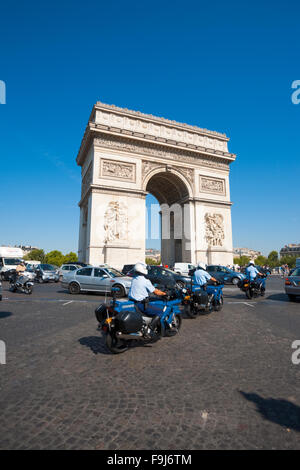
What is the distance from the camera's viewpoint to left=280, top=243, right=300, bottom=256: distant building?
4791 inches

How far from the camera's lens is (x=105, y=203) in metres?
22.0

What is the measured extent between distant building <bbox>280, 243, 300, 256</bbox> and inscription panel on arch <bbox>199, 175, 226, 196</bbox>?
111916 millimetres

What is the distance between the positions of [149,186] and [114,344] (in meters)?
27.6

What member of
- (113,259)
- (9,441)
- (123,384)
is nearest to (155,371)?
(123,384)

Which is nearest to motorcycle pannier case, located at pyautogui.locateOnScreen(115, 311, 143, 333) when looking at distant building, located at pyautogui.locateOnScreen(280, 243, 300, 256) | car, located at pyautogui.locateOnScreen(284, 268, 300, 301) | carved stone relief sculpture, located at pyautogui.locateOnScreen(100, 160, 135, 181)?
car, located at pyautogui.locateOnScreen(284, 268, 300, 301)

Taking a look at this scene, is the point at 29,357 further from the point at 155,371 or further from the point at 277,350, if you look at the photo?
the point at 277,350

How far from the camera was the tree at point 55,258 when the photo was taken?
79250 millimetres

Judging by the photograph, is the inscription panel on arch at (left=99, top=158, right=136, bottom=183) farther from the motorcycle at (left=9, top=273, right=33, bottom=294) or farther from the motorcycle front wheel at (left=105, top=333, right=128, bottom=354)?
the motorcycle front wheel at (left=105, top=333, right=128, bottom=354)

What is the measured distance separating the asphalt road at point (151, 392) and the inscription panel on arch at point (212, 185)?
75.4 ft

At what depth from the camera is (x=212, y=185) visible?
89.5 ft

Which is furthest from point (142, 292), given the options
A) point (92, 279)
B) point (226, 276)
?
point (226, 276)

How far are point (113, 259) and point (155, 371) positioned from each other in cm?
1832

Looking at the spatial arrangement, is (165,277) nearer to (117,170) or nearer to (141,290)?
(141,290)


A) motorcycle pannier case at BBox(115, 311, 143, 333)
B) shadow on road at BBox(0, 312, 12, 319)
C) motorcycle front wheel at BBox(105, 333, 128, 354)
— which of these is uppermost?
motorcycle pannier case at BBox(115, 311, 143, 333)
